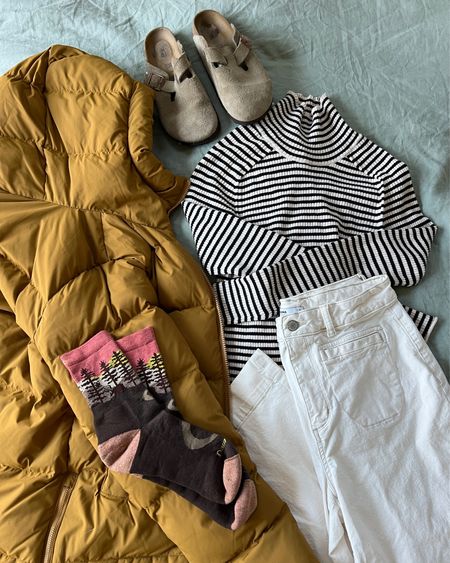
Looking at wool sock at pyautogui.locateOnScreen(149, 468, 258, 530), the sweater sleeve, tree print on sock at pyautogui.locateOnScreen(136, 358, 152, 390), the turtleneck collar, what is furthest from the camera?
the turtleneck collar

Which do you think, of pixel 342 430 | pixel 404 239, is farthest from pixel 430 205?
pixel 342 430

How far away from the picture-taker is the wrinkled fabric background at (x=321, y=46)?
1351mm

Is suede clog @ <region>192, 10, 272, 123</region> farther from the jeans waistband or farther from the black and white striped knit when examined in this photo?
the jeans waistband

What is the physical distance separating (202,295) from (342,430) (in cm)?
39

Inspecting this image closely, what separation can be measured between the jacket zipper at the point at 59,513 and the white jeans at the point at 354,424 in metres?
0.33

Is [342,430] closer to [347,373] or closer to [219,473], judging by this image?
[347,373]

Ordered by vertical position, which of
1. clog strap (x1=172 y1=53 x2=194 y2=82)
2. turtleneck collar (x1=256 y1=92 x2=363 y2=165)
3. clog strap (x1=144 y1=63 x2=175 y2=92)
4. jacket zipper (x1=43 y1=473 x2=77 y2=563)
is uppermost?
clog strap (x1=172 y1=53 x2=194 y2=82)

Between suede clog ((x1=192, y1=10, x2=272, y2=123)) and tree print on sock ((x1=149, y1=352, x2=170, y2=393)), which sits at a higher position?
suede clog ((x1=192, y1=10, x2=272, y2=123))

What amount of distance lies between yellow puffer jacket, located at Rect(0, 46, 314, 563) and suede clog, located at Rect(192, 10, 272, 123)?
193mm

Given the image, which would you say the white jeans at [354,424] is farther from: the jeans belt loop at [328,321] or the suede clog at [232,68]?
the suede clog at [232,68]

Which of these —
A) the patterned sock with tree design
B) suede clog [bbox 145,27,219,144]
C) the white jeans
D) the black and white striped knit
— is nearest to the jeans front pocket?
the white jeans

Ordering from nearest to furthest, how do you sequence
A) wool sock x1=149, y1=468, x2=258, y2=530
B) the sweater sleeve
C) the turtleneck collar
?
wool sock x1=149, y1=468, x2=258, y2=530 → the sweater sleeve → the turtleneck collar

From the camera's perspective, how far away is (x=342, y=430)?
1055mm

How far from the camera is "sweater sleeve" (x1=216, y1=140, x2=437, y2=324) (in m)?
1.16
